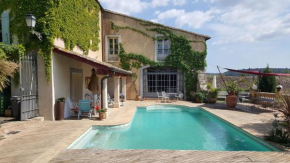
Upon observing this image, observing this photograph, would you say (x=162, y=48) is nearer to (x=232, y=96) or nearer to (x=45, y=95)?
(x=232, y=96)

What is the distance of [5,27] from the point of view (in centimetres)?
855

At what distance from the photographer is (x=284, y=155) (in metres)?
4.80

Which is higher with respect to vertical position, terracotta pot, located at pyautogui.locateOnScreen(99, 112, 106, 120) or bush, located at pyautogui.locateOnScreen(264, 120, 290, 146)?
terracotta pot, located at pyautogui.locateOnScreen(99, 112, 106, 120)

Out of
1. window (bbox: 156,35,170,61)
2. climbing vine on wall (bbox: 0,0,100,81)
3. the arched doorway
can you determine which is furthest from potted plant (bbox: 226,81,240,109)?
climbing vine on wall (bbox: 0,0,100,81)

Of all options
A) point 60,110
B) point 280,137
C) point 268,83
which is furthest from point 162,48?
point 280,137

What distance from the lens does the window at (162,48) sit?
1777 cm

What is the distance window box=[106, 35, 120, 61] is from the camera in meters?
18.0

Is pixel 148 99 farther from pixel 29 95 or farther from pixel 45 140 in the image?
pixel 45 140

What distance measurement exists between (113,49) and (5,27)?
10.1m

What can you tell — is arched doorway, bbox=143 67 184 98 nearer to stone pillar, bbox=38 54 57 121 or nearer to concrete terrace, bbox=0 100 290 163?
stone pillar, bbox=38 54 57 121

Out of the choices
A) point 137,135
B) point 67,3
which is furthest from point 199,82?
point 67,3

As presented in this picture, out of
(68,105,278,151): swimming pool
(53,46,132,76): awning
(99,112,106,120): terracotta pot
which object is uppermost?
(53,46,132,76): awning

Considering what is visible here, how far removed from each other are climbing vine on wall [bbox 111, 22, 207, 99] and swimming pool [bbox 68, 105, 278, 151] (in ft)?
25.7

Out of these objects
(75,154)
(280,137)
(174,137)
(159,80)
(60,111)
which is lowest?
(174,137)
